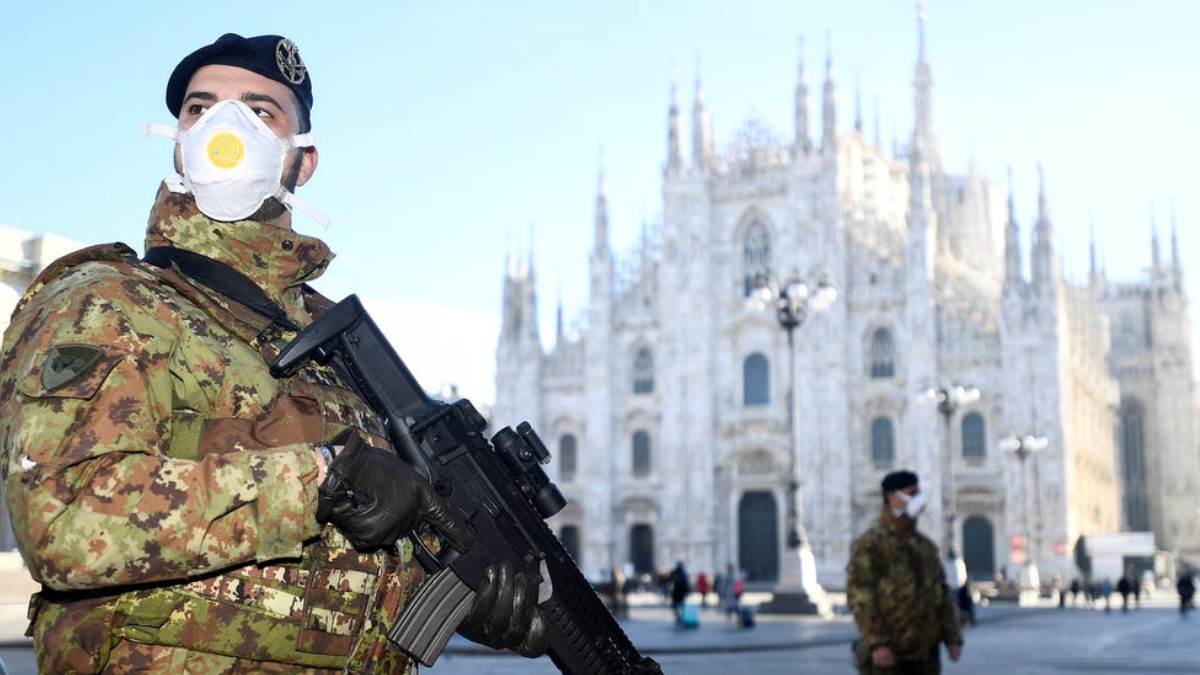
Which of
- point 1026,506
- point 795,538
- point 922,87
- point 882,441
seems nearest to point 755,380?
point 882,441

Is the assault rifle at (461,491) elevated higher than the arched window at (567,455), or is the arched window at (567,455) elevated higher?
the arched window at (567,455)

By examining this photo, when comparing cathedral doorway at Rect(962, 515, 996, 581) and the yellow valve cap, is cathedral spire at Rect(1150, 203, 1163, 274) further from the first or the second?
the yellow valve cap

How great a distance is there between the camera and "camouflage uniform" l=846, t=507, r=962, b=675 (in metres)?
6.86

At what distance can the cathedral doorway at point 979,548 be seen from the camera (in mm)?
42781

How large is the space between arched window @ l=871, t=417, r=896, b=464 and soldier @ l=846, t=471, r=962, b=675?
37814 millimetres

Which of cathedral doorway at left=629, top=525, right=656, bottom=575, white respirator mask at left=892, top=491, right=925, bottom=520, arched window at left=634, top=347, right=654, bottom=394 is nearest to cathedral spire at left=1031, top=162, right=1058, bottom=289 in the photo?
arched window at left=634, top=347, right=654, bottom=394

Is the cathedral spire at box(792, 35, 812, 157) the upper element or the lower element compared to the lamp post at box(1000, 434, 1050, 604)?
upper

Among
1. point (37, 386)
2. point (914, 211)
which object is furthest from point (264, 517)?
point (914, 211)

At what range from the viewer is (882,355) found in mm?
44906

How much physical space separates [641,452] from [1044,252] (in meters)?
14.6

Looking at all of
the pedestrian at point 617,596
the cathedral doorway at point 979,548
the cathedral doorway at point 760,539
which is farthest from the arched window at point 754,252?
the pedestrian at point 617,596

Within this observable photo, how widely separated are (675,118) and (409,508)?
46897mm

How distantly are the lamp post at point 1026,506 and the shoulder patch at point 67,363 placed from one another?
3797cm

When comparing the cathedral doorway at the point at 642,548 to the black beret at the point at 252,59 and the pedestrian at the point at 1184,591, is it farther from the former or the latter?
the black beret at the point at 252,59
